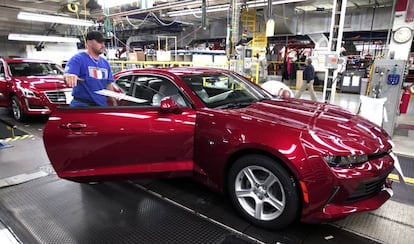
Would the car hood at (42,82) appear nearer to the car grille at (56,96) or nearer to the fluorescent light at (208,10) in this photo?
the car grille at (56,96)

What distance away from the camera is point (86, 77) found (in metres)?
2.79

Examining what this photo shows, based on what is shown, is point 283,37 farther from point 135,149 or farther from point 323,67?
point 135,149

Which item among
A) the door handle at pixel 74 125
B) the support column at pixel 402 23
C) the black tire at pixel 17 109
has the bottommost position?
the black tire at pixel 17 109

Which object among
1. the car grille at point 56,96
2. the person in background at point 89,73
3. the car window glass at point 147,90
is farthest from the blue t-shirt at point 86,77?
the car grille at point 56,96

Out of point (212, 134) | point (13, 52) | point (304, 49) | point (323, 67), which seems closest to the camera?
point (212, 134)

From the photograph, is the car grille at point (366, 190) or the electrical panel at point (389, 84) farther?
the electrical panel at point (389, 84)

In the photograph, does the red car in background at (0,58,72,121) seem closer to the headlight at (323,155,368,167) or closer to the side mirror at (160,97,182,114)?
the side mirror at (160,97,182,114)

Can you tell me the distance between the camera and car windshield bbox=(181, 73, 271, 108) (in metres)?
2.63

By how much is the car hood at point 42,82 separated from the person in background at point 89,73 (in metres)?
3.28

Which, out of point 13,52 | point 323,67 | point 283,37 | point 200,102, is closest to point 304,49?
point 283,37

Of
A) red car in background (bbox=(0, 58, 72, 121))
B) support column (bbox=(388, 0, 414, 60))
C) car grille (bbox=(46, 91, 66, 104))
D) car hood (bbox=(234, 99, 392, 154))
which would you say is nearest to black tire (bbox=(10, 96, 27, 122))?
red car in background (bbox=(0, 58, 72, 121))

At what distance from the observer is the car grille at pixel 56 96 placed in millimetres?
5453

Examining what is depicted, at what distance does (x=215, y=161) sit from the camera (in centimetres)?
233

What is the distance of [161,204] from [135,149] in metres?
0.64
